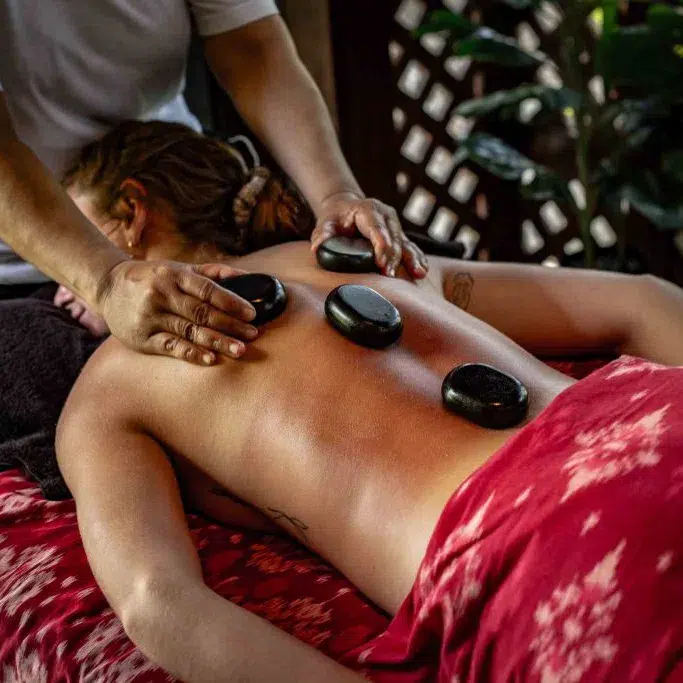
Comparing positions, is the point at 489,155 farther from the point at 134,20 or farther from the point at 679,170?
the point at 134,20

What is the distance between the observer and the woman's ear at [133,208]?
1582 millimetres

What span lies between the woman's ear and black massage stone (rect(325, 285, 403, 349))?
0.47 m

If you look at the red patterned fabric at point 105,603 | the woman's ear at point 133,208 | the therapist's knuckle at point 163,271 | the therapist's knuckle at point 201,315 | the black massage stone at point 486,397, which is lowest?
the red patterned fabric at point 105,603

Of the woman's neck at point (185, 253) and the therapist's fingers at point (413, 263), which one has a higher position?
the therapist's fingers at point (413, 263)

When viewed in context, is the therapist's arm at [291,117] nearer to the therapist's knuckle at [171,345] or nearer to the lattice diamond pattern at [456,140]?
the therapist's knuckle at [171,345]

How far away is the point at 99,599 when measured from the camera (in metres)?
1.20

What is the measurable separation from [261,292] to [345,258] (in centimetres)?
19

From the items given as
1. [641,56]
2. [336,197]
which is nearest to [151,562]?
[336,197]

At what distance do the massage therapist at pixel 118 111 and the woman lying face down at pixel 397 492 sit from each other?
0.37 ft

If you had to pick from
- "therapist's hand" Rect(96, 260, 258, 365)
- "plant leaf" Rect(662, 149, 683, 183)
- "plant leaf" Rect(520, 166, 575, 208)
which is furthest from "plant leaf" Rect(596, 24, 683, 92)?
"therapist's hand" Rect(96, 260, 258, 365)

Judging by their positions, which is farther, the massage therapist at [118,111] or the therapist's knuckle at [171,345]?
the massage therapist at [118,111]

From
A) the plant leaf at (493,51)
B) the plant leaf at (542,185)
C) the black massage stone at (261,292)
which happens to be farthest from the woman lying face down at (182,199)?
the plant leaf at (542,185)

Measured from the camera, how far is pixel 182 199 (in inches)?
62.7

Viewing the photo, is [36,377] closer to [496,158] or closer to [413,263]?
[413,263]
